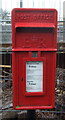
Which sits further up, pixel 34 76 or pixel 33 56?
pixel 33 56

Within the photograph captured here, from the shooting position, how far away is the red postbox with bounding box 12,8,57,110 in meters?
2.39

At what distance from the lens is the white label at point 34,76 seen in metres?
2.46

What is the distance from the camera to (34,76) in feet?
8.20

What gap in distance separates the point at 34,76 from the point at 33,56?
0.96 ft

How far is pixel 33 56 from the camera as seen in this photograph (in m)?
2.42

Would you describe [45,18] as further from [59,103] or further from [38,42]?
[59,103]

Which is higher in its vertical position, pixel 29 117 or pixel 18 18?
pixel 18 18

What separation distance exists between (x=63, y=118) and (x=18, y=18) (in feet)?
6.61

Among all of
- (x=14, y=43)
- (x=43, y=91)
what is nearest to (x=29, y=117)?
(x=43, y=91)

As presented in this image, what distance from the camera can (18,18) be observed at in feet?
7.88

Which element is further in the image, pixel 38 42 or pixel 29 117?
pixel 29 117

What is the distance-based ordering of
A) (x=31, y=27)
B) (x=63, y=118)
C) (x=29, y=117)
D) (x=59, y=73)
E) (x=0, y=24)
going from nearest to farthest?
(x=31, y=27) → (x=29, y=117) → (x=63, y=118) → (x=0, y=24) → (x=59, y=73)

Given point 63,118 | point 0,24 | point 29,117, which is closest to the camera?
point 29,117

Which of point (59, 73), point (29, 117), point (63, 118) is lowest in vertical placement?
point (63, 118)
